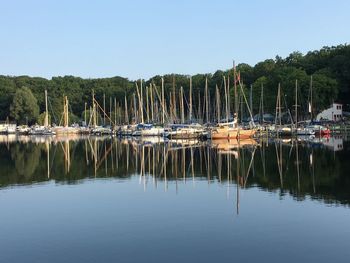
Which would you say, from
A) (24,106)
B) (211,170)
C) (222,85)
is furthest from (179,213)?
(24,106)

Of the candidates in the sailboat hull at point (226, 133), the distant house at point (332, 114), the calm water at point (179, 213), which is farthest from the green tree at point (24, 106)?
the calm water at point (179, 213)

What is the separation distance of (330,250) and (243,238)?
3034 millimetres

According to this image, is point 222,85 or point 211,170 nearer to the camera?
point 211,170

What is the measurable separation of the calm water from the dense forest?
6055 centimetres

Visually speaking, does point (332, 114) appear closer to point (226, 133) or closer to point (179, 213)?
point (226, 133)

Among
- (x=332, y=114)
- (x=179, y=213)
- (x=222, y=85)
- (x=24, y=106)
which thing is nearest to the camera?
(x=179, y=213)

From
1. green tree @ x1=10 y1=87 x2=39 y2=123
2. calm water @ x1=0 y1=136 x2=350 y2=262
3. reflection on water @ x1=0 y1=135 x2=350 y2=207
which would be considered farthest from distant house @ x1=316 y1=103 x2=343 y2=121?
green tree @ x1=10 y1=87 x2=39 y2=123

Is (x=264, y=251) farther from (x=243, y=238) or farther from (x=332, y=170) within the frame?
(x=332, y=170)

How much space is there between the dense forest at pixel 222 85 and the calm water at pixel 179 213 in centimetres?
6055

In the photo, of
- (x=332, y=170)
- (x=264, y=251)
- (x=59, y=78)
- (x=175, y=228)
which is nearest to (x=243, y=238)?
(x=264, y=251)

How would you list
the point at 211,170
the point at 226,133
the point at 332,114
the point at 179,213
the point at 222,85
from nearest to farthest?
the point at 179,213
the point at 211,170
the point at 226,133
the point at 332,114
the point at 222,85

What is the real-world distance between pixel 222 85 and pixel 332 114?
37.6 metres

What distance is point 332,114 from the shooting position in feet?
370

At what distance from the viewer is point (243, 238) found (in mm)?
17641
